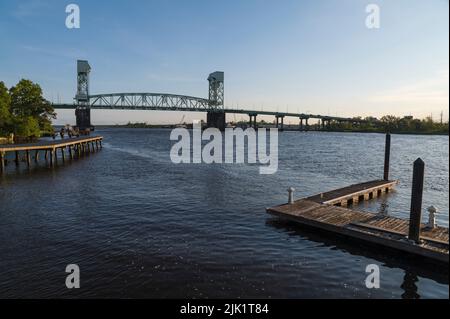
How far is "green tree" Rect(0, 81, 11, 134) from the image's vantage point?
57578 mm

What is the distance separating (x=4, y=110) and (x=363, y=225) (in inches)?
2479

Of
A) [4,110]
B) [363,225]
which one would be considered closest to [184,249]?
[363,225]

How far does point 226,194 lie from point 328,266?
1406 centimetres

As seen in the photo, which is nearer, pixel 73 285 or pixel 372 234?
pixel 73 285

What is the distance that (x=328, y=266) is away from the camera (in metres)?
12.9

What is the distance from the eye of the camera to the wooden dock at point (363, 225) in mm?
13039

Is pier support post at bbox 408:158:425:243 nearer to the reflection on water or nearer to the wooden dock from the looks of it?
the wooden dock

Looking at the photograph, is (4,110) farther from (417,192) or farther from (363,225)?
(417,192)

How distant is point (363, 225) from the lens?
15648 millimetres

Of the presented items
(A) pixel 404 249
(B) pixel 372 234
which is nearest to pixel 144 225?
(B) pixel 372 234

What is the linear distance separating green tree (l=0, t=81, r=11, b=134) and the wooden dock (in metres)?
57.8
